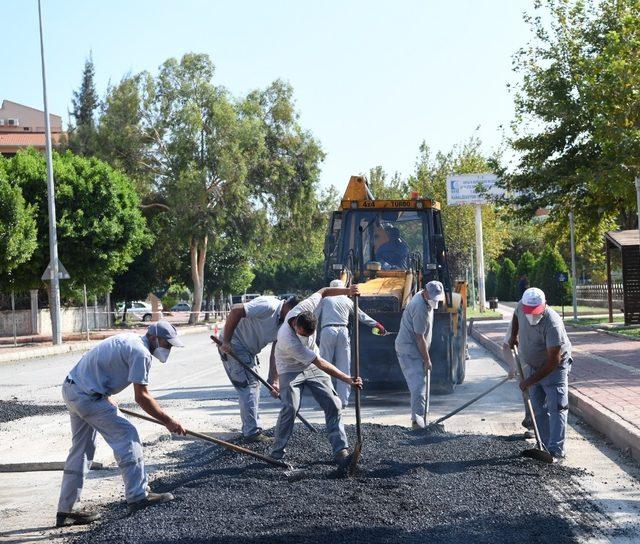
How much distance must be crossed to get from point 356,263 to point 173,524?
28.4ft

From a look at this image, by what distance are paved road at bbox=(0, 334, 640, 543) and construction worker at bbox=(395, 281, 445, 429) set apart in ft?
2.25

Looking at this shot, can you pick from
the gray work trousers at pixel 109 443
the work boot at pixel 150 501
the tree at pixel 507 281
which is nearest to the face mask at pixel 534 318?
the work boot at pixel 150 501

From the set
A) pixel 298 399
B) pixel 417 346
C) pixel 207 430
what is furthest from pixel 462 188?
pixel 298 399

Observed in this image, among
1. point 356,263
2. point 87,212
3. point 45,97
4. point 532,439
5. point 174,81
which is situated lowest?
point 532,439

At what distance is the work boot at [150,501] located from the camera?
689cm

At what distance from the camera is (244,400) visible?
984cm

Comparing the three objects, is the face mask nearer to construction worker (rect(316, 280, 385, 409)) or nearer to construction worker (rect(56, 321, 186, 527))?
construction worker (rect(316, 280, 385, 409))

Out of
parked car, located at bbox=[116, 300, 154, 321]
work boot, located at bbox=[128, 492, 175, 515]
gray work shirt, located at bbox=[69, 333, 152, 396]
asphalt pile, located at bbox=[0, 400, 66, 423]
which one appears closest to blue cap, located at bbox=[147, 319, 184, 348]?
gray work shirt, located at bbox=[69, 333, 152, 396]

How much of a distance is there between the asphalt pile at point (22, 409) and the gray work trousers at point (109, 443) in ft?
19.2

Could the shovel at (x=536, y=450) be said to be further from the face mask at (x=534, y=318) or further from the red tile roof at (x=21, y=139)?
the red tile roof at (x=21, y=139)

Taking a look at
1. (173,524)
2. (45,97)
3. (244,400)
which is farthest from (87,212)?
(173,524)

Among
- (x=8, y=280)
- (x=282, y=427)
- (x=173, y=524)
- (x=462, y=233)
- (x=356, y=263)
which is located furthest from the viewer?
(x=462, y=233)

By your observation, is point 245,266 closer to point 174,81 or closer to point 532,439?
point 174,81

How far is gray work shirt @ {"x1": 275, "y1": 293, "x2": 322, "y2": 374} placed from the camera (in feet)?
27.2
